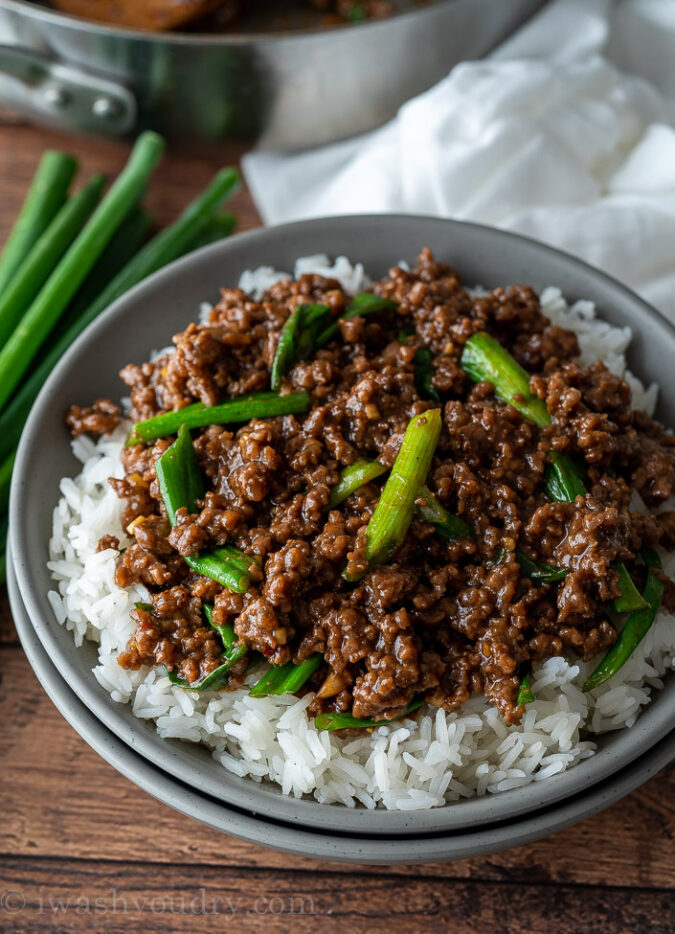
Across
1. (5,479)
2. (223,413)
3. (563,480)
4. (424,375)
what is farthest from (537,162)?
(5,479)

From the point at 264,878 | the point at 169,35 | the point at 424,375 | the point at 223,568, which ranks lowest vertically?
the point at 264,878

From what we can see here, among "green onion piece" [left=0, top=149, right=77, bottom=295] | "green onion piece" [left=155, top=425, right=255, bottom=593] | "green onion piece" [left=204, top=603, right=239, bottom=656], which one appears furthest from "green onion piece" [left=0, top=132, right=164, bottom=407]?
"green onion piece" [left=204, top=603, right=239, bottom=656]

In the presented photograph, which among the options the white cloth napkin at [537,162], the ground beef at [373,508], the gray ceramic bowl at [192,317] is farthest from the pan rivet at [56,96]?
the ground beef at [373,508]

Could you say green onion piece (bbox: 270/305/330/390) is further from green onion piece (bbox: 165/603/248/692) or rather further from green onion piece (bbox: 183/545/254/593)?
green onion piece (bbox: 165/603/248/692)

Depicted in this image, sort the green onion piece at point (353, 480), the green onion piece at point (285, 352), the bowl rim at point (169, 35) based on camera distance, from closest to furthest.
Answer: the green onion piece at point (353, 480) < the green onion piece at point (285, 352) < the bowl rim at point (169, 35)

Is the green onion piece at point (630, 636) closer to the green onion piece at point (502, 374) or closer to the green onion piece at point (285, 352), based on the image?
the green onion piece at point (502, 374)

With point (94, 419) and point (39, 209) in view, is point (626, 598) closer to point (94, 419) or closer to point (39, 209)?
point (94, 419)

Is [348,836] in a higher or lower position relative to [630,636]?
lower
